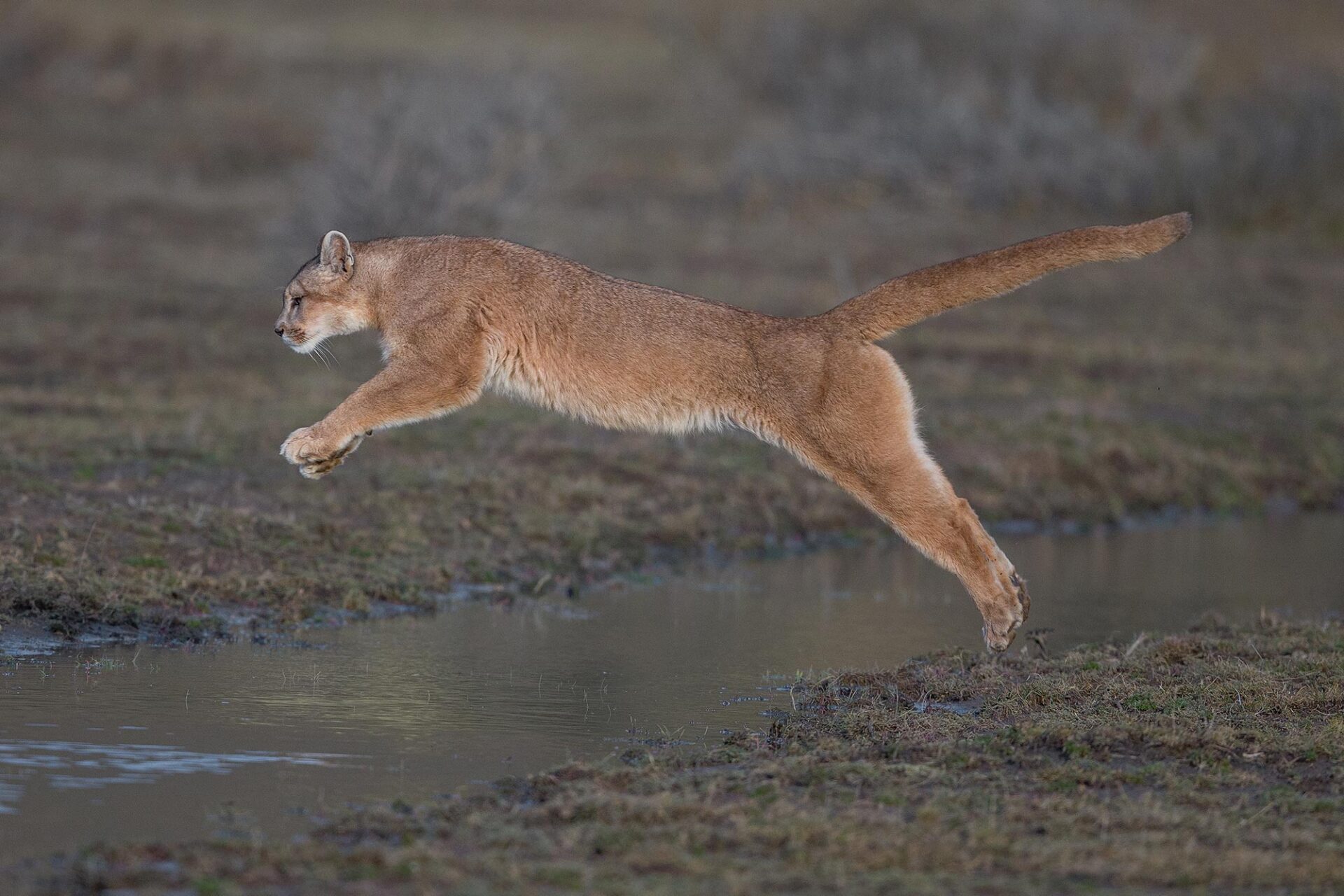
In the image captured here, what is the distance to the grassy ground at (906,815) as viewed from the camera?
5816 mm

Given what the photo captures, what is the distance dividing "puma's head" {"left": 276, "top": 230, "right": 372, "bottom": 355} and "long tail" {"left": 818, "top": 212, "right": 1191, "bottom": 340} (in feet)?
8.65

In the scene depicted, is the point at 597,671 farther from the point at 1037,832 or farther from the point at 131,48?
the point at 131,48

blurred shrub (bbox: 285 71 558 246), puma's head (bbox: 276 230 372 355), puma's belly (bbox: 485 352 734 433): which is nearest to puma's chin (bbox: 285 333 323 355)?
puma's head (bbox: 276 230 372 355)

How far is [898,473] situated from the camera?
29.9ft

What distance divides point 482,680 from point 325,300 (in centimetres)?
235

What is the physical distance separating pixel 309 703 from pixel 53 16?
1373 inches

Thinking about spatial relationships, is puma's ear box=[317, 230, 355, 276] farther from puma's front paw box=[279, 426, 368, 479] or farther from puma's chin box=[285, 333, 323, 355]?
puma's front paw box=[279, 426, 368, 479]

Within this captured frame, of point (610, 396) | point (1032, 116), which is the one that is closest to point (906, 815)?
point (610, 396)

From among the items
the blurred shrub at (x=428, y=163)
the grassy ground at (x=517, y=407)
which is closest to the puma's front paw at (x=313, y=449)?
the grassy ground at (x=517, y=407)

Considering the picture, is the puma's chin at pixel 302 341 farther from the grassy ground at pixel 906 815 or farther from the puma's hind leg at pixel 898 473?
the grassy ground at pixel 906 815

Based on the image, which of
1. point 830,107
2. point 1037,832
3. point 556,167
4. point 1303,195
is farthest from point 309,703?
point 830,107

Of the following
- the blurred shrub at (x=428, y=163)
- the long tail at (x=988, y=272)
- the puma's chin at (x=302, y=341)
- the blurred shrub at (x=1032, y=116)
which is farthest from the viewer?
the blurred shrub at (x=1032, y=116)

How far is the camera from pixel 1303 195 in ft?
94.0

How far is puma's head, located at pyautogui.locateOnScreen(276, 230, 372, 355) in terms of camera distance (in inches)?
389
